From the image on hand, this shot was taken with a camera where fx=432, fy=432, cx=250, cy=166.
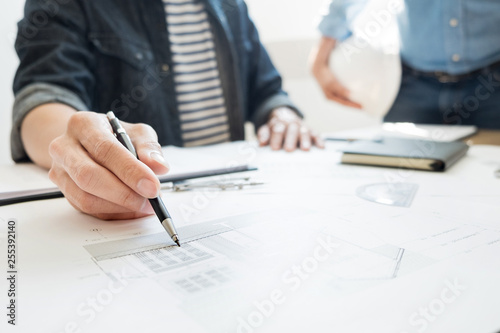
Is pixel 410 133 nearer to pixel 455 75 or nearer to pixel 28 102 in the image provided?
pixel 455 75

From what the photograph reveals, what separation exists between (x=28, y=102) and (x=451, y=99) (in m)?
1.00

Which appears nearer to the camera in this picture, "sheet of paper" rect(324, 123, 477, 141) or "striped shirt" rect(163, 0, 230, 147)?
"sheet of paper" rect(324, 123, 477, 141)

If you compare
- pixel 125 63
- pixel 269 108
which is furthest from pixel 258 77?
pixel 125 63

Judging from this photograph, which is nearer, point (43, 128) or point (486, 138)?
point (43, 128)

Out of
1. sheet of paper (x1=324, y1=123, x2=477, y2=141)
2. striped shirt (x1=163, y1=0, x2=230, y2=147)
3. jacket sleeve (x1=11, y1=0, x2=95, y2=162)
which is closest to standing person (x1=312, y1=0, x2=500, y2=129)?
sheet of paper (x1=324, y1=123, x2=477, y2=141)

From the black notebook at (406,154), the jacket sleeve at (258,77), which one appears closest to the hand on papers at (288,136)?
the black notebook at (406,154)

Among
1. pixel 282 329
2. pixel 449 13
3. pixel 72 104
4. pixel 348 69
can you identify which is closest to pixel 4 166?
pixel 72 104

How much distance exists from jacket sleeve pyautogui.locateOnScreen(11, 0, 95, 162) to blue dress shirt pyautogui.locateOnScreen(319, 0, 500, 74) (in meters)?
0.75

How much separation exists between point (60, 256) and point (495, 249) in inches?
13.8

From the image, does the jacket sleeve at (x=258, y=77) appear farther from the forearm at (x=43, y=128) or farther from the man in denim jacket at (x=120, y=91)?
the forearm at (x=43, y=128)

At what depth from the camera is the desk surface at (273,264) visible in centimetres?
25

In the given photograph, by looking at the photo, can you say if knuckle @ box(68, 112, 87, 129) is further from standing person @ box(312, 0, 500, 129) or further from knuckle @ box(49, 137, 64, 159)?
standing person @ box(312, 0, 500, 129)

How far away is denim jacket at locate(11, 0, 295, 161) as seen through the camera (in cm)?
77

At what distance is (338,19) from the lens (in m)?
1.31
